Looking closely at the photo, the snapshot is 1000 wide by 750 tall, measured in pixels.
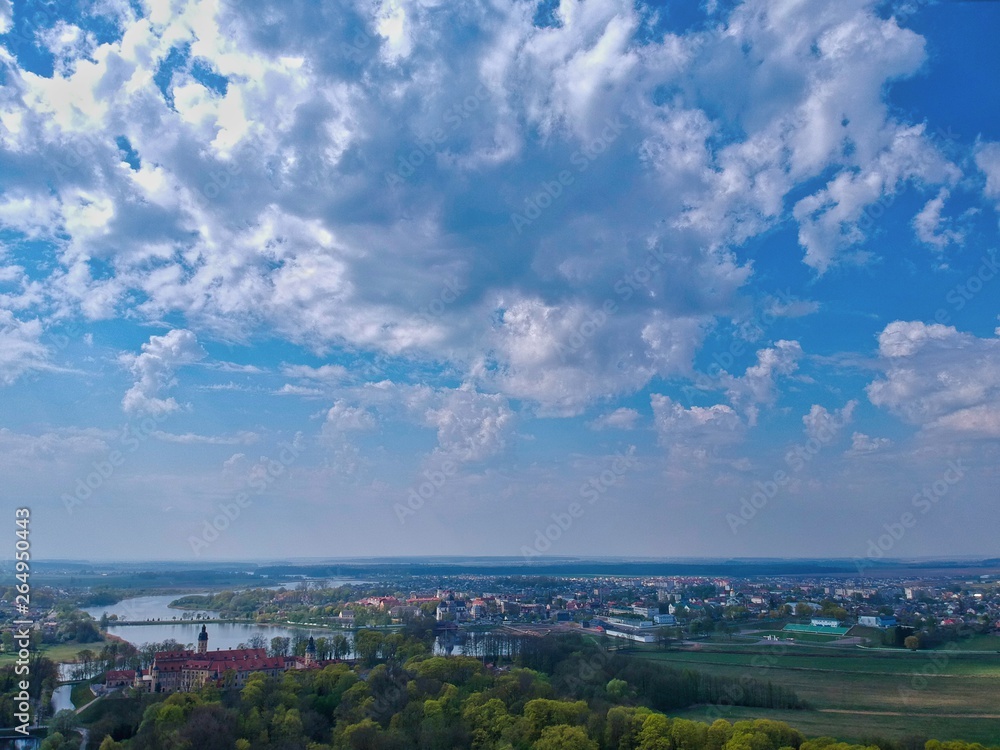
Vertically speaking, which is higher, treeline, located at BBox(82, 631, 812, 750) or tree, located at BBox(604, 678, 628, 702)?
treeline, located at BBox(82, 631, 812, 750)

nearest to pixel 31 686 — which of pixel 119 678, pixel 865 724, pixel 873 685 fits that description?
pixel 119 678

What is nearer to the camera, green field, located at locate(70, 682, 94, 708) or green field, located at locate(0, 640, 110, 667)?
green field, located at locate(70, 682, 94, 708)

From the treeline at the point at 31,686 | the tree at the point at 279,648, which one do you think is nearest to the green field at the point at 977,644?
the tree at the point at 279,648

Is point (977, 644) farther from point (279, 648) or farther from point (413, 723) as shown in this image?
point (279, 648)

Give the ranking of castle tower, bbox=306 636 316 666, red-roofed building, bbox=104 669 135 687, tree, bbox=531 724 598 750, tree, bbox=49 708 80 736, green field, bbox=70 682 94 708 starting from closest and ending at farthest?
tree, bbox=531 724 598 750 < tree, bbox=49 708 80 736 < green field, bbox=70 682 94 708 < red-roofed building, bbox=104 669 135 687 < castle tower, bbox=306 636 316 666

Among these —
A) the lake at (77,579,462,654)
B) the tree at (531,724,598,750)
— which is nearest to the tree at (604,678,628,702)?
the tree at (531,724,598,750)

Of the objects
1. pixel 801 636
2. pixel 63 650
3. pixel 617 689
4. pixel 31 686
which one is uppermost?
A: pixel 31 686

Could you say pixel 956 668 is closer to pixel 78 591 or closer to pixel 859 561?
pixel 78 591

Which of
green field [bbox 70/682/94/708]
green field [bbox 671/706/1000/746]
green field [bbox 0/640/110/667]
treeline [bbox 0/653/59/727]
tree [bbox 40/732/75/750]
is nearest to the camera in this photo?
tree [bbox 40/732/75/750]

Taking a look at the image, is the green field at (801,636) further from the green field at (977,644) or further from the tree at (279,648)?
the tree at (279,648)

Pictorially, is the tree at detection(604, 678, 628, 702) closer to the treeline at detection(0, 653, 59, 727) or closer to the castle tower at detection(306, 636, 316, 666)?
the castle tower at detection(306, 636, 316, 666)
